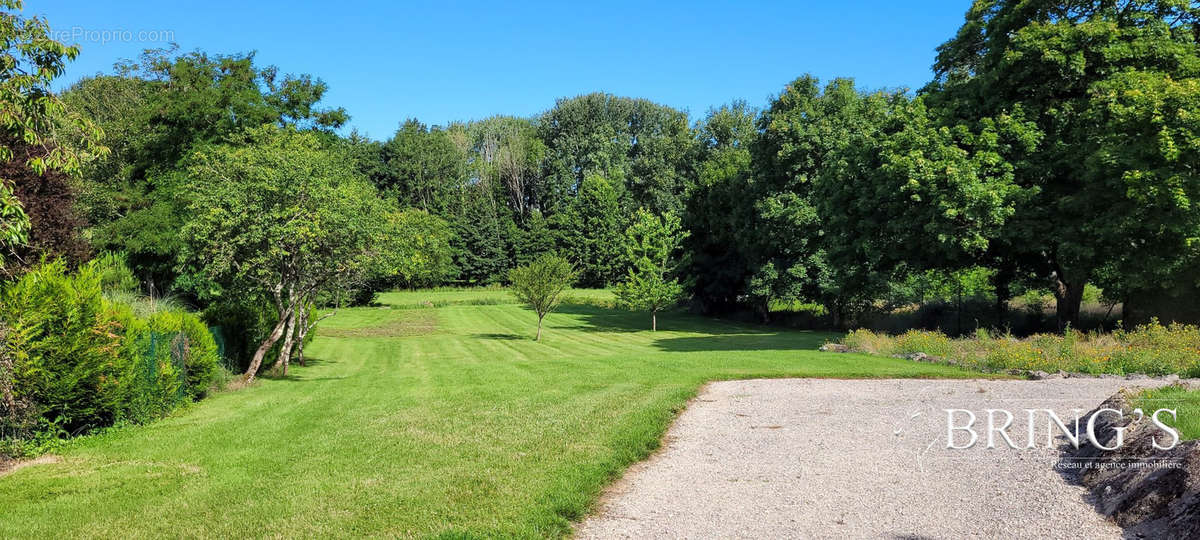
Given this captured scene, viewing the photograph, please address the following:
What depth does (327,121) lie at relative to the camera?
107 ft

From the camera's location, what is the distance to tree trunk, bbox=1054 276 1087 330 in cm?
2223

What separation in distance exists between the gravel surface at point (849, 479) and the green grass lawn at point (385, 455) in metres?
0.65

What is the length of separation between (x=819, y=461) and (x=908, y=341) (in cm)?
1333

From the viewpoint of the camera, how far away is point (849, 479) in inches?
286

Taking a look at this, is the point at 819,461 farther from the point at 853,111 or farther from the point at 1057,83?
the point at 853,111

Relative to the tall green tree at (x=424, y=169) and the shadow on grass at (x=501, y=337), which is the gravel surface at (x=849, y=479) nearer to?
the shadow on grass at (x=501, y=337)

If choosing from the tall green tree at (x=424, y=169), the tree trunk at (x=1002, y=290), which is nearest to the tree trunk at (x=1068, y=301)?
the tree trunk at (x=1002, y=290)

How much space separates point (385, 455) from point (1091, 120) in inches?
826

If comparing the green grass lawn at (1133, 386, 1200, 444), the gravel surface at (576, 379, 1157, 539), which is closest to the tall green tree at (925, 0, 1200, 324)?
the gravel surface at (576, 379, 1157, 539)

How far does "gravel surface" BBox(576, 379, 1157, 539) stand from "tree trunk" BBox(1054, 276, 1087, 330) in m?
12.5

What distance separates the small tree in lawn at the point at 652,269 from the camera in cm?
4194

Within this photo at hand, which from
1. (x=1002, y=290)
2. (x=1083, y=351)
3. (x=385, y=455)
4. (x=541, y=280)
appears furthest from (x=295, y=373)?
(x=1002, y=290)

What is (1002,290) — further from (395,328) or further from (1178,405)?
(395,328)

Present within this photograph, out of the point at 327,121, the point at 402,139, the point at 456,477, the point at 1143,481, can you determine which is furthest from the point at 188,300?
the point at 402,139
